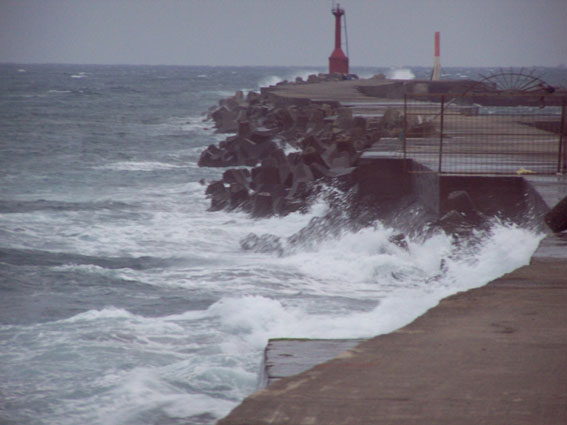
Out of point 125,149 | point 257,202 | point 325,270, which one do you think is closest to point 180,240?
point 257,202

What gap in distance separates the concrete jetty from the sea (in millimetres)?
905

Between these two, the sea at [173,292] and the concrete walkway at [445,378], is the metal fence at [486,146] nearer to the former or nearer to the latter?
the sea at [173,292]

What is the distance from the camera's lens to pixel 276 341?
332cm

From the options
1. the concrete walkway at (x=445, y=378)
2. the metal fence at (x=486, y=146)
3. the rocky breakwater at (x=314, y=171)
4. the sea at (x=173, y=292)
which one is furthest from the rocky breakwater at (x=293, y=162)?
the concrete walkway at (x=445, y=378)

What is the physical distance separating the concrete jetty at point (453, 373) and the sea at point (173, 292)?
35.6 inches

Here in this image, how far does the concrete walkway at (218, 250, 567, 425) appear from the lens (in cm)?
249

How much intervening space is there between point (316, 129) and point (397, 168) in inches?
255

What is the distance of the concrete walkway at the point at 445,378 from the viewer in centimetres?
249

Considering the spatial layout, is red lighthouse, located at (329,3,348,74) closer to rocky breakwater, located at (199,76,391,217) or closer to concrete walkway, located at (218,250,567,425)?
rocky breakwater, located at (199,76,391,217)

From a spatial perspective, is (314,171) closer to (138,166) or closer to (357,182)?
(357,182)

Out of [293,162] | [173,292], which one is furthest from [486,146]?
[173,292]

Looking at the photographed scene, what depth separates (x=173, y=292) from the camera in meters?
7.75

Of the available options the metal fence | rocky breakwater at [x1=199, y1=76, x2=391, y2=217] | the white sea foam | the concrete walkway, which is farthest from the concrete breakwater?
the concrete walkway

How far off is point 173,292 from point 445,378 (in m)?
5.26
